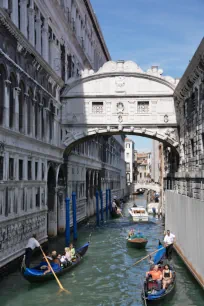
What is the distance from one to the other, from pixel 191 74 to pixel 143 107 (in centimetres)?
440

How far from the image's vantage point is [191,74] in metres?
17.1

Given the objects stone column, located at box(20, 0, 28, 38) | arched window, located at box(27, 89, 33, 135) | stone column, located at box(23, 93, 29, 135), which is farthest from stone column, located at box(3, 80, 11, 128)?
stone column, located at box(20, 0, 28, 38)

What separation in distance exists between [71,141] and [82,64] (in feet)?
27.9

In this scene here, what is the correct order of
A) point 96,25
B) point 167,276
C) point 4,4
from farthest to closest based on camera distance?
point 96,25 → point 4,4 → point 167,276

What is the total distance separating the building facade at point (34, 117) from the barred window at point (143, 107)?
11.8 ft

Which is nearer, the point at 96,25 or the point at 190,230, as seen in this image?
the point at 190,230

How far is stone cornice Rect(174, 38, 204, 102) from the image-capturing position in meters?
15.2

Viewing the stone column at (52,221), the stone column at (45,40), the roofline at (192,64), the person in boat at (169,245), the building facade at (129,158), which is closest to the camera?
the roofline at (192,64)

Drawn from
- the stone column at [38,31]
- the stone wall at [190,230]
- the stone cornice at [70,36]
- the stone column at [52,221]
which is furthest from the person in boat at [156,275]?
the stone cornice at [70,36]

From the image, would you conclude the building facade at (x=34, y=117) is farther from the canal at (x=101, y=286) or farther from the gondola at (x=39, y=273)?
the canal at (x=101, y=286)

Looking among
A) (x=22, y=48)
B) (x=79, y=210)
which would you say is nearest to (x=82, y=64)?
(x=79, y=210)

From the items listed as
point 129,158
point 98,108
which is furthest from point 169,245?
point 129,158

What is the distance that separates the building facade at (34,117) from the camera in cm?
1360

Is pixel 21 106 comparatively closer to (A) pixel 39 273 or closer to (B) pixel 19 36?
(B) pixel 19 36
